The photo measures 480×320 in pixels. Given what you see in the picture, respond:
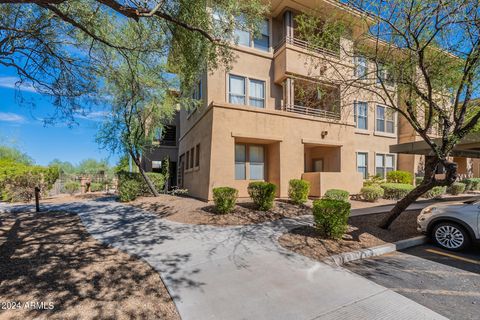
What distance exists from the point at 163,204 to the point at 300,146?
304 inches

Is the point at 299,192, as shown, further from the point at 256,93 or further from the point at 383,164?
the point at 383,164

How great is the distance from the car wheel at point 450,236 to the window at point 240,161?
7.89 m

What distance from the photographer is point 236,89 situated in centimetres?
1295

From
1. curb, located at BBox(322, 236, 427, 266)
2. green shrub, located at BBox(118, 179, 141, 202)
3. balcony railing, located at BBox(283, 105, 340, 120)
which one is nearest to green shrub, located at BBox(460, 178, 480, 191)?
balcony railing, located at BBox(283, 105, 340, 120)

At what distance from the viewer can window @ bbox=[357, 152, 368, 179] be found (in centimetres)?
1673

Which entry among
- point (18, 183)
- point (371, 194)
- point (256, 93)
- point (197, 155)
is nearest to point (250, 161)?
point (197, 155)

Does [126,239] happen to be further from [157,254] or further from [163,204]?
[163,204]

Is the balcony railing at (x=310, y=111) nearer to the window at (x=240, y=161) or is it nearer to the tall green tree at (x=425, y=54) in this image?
the window at (x=240, y=161)

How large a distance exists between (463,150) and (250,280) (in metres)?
15.9

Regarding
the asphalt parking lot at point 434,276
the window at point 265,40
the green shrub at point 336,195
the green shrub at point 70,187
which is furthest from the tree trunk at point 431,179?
the green shrub at point 70,187

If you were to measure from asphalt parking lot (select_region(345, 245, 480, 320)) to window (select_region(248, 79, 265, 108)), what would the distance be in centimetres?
984

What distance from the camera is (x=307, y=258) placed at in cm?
521

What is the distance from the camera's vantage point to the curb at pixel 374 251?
5.19m

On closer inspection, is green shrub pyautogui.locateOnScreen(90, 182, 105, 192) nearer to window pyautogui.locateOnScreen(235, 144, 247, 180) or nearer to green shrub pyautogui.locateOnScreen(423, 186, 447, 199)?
window pyautogui.locateOnScreen(235, 144, 247, 180)
